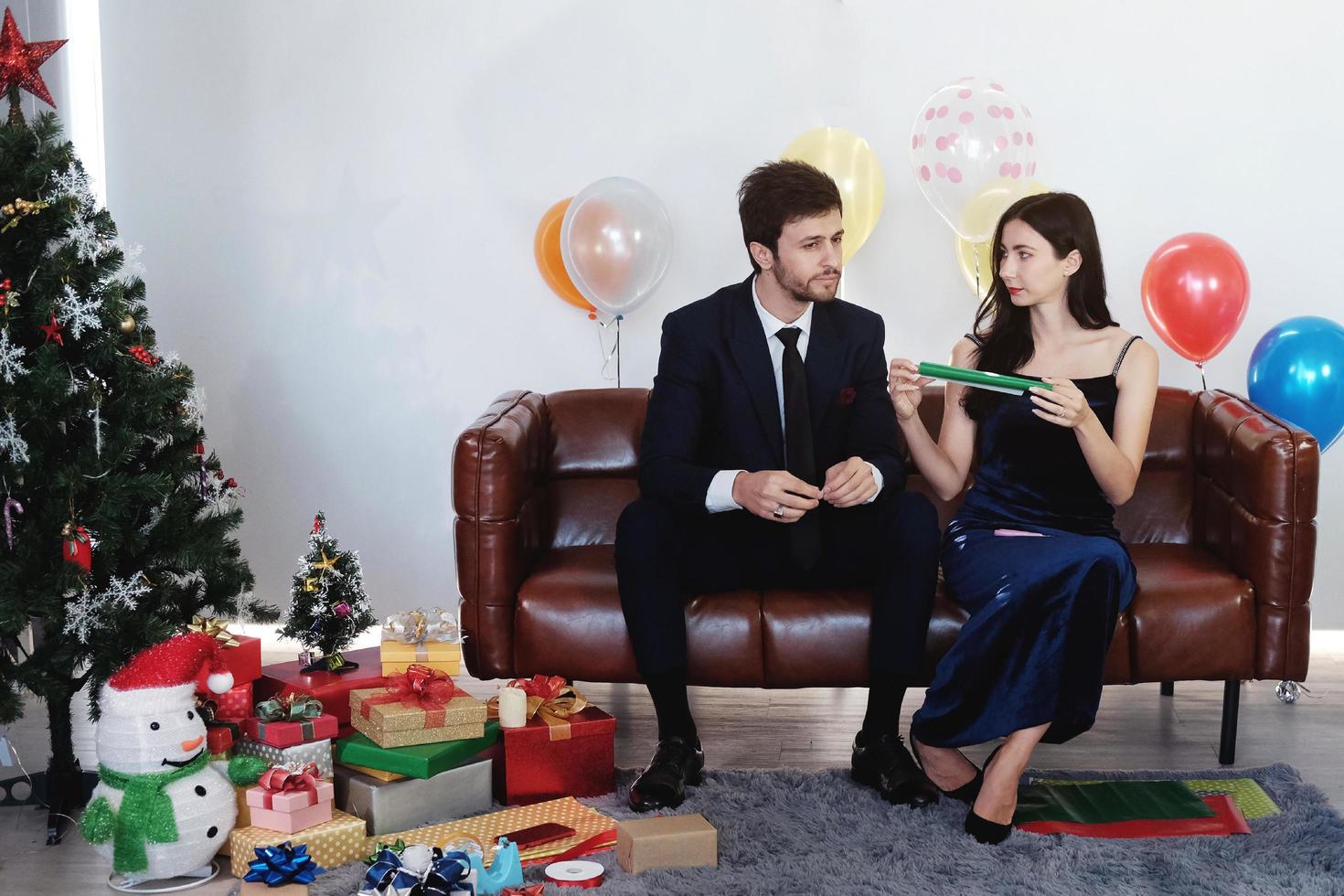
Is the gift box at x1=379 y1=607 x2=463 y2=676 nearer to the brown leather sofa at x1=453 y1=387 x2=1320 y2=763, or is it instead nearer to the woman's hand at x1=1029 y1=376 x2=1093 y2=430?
the brown leather sofa at x1=453 y1=387 x2=1320 y2=763

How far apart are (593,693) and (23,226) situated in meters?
1.72

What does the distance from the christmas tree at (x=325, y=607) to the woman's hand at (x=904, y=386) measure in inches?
→ 46.4

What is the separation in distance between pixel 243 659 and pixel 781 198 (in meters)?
1.42

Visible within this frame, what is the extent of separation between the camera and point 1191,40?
3.60 meters

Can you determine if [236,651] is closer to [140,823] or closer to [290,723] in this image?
[290,723]

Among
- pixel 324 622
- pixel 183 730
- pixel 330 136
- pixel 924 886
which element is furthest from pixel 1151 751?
pixel 330 136

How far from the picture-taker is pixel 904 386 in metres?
2.45

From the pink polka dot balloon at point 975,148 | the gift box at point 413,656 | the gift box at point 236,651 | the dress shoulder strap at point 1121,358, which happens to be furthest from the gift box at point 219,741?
the pink polka dot balloon at point 975,148

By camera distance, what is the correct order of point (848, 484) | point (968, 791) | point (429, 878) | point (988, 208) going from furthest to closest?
1. point (988, 208)
2. point (848, 484)
3. point (968, 791)
4. point (429, 878)

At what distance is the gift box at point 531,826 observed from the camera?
2062 millimetres

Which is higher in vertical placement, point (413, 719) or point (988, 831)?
point (413, 719)

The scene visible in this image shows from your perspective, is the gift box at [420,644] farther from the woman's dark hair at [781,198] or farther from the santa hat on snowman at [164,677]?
the woman's dark hair at [781,198]

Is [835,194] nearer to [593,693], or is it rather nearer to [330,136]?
[593,693]

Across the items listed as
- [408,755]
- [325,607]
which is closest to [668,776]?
[408,755]
